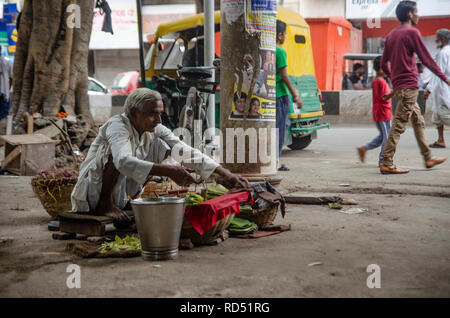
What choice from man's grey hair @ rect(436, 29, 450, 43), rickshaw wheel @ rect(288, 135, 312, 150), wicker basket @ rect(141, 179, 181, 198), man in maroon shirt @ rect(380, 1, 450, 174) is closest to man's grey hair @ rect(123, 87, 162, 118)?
wicker basket @ rect(141, 179, 181, 198)

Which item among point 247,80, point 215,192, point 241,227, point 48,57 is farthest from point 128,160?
point 48,57

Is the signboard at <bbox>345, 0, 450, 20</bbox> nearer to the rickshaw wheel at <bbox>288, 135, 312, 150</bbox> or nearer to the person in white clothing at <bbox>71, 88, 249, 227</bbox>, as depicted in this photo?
the rickshaw wheel at <bbox>288, 135, 312, 150</bbox>

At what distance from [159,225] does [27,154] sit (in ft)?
17.4

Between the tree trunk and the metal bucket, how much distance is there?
707 cm

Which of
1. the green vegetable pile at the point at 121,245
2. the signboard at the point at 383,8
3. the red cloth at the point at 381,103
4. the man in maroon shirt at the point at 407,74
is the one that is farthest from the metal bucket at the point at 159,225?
the signboard at the point at 383,8

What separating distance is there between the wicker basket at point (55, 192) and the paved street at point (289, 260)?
0.63ft

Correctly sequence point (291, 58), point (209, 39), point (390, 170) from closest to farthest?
1. point (390, 170)
2. point (209, 39)
3. point (291, 58)

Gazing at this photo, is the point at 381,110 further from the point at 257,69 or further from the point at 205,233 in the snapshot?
the point at 205,233

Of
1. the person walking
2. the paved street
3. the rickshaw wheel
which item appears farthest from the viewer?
the rickshaw wheel

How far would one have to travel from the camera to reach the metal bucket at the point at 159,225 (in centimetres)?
356

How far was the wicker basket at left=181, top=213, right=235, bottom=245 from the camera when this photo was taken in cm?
402

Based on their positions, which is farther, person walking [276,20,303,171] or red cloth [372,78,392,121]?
red cloth [372,78,392,121]

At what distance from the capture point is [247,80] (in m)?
5.64

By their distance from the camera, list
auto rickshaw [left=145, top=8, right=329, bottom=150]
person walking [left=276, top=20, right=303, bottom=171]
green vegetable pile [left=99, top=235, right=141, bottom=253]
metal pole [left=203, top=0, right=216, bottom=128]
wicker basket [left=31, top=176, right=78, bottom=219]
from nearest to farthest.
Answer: green vegetable pile [left=99, top=235, right=141, bottom=253], wicker basket [left=31, top=176, right=78, bottom=219], person walking [left=276, top=20, right=303, bottom=171], metal pole [left=203, top=0, right=216, bottom=128], auto rickshaw [left=145, top=8, right=329, bottom=150]
